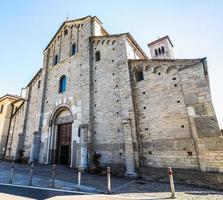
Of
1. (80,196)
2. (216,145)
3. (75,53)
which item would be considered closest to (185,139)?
(216,145)

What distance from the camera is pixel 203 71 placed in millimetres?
8258

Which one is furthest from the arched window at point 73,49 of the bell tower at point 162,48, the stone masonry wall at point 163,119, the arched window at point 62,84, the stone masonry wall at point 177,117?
the bell tower at point 162,48

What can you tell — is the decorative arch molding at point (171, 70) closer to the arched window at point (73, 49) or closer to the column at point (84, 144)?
the column at point (84, 144)

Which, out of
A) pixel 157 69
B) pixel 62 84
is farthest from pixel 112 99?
pixel 62 84

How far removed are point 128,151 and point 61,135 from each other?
8027mm

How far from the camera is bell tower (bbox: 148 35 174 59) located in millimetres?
31156

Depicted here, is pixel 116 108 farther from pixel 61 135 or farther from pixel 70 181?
pixel 61 135

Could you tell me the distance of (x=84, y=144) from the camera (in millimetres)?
11242

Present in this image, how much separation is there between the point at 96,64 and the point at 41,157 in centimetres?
1052

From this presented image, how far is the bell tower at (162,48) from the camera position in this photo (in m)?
31.2

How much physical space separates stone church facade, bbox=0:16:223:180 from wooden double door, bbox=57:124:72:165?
91 mm

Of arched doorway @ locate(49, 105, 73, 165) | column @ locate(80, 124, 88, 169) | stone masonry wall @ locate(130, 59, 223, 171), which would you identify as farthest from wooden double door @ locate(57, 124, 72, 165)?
stone masonry wall @ locate(130, 59, 223, 171)

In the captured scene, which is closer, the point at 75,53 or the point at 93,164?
the point at 93,164

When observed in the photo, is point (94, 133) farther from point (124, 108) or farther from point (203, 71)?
point (203, 71)
